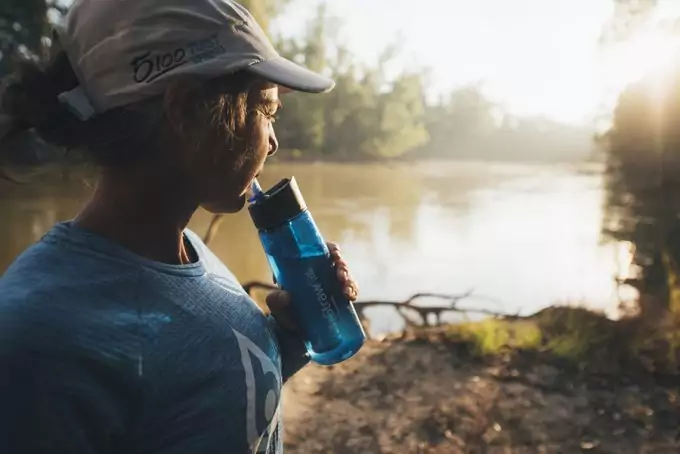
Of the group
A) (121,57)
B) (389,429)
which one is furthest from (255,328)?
(389,429)

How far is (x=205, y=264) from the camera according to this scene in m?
0.74

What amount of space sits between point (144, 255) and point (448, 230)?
472cm

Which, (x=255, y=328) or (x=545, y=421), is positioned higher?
(x=255, y=328)

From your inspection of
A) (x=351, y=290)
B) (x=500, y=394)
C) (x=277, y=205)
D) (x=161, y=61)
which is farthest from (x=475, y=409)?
(x=161, y=61)

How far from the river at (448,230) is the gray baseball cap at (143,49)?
2113 mm

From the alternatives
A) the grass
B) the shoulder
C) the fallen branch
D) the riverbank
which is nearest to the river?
the fallen branch

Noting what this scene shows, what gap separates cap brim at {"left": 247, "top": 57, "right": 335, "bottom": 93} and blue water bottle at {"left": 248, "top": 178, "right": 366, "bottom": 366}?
0.42 feet

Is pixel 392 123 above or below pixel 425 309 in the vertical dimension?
above

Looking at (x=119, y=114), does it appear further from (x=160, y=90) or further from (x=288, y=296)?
(x=288, y=296)

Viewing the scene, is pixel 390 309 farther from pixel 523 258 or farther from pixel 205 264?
pixel 205 264

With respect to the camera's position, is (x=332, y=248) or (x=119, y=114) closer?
(x=119, y=114)

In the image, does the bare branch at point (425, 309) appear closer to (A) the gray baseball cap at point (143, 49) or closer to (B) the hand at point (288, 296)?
(B) the hand at point (288, 296)

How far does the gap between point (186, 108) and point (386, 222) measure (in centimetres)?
476

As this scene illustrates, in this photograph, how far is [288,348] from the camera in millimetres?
817
